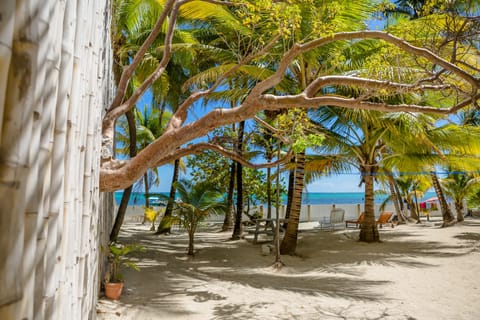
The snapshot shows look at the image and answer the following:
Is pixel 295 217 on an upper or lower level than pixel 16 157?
lower

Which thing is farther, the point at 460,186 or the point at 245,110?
the point at 460,186

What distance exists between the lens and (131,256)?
8.15 meters

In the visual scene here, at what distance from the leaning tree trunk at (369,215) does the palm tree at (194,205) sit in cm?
487

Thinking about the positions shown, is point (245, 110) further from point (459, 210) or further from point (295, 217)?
point (459, 210)

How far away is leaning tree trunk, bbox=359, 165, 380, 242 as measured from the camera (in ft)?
35.0

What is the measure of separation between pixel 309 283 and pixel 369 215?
17.8 ft

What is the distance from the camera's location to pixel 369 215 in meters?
10.8

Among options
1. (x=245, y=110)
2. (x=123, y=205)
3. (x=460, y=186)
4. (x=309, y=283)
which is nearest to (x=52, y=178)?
(x=245, y=110)

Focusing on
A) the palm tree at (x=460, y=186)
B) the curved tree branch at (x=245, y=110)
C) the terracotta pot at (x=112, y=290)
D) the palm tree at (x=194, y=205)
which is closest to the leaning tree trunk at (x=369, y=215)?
the palm tree at (x=194, y=205)

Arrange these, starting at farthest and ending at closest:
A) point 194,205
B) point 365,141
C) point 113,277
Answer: point 365,141 < point 194,205 < point 113,277

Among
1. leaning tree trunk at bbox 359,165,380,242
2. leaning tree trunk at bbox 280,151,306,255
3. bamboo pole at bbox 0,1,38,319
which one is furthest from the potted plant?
leaning tree trunk at bbox 359,165,380,242

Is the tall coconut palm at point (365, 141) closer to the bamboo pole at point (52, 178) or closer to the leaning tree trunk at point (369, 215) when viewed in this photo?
the leaning tree trunk at point (369, 215)

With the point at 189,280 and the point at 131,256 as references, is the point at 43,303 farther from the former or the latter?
the point at 131,256

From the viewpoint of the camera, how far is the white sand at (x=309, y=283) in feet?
14.8
